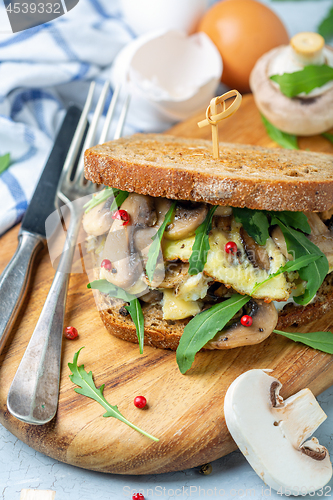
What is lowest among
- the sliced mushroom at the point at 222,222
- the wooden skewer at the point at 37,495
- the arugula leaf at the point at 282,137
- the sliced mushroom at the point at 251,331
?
the arugula leaf at the point at 282,137

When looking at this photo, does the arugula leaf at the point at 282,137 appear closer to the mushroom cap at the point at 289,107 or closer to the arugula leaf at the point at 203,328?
the mushroom cap at the point at 289,107

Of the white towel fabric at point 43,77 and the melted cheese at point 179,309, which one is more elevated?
the white towel fabric at point 43,77

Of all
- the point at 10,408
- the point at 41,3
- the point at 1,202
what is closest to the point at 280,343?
the point at 10,408

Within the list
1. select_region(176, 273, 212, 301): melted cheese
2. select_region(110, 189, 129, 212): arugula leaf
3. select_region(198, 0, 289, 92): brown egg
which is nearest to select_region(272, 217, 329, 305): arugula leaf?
select_region(176, 273, 212, 301): melted cheese

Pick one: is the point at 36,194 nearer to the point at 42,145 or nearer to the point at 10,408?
the point at 42,145

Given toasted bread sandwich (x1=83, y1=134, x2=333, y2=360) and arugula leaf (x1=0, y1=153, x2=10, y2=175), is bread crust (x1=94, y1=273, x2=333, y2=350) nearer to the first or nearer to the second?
toasted bread sandwich (x1=83, y1=134, x2=333, y2=360)

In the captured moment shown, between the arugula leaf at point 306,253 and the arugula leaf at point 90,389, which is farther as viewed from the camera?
the arugula leaf at point 306,253

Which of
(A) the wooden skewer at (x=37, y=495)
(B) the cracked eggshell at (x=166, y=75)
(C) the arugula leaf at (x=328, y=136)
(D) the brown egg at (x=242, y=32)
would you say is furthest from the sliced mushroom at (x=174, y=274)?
(D) the brown egg at (x=242, y=32)
